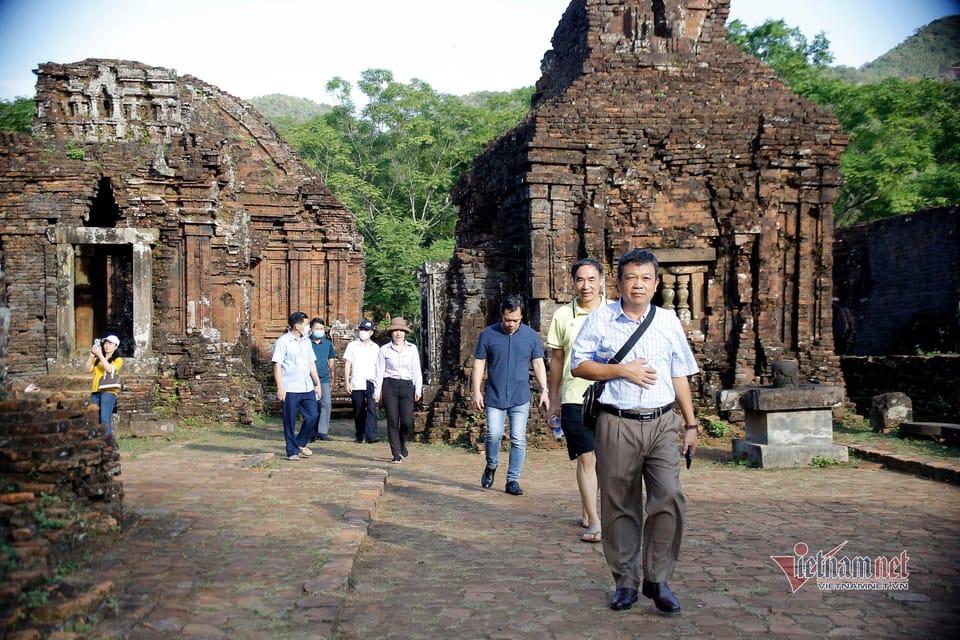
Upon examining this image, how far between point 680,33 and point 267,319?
12.2 meters

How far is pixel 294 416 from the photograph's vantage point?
9.85 metres

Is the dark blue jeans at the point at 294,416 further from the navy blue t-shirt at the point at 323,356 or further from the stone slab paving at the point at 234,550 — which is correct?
the navy blue t-shirt at the point at 323,356

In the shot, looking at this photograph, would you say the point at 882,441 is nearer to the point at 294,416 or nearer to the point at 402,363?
the point at 402,363

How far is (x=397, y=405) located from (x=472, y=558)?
4.72 m

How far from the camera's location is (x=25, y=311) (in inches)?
621

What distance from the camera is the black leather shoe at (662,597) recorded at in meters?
4.35

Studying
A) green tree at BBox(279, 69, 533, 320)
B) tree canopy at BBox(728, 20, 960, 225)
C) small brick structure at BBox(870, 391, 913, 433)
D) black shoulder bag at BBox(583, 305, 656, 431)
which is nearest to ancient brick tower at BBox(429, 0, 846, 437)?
small brick structure at BBox(870, 391, 913, 433)

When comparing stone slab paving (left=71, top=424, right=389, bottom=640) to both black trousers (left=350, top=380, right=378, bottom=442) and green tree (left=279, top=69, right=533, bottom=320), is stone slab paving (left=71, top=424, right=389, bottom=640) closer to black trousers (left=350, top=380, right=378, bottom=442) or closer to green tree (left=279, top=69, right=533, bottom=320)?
black trousers (left=350, top=380, right=378, bottom=442)

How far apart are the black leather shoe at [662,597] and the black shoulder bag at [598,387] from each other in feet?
2.92

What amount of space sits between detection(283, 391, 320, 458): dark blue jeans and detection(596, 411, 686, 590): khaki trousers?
5.98 metres

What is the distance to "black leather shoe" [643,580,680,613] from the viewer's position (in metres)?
4.35

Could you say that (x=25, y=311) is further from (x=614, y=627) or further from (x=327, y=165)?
(x=327, y=165)

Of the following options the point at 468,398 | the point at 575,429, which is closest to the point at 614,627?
the point at 575,429

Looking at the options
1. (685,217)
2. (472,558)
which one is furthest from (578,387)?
(685,217)
